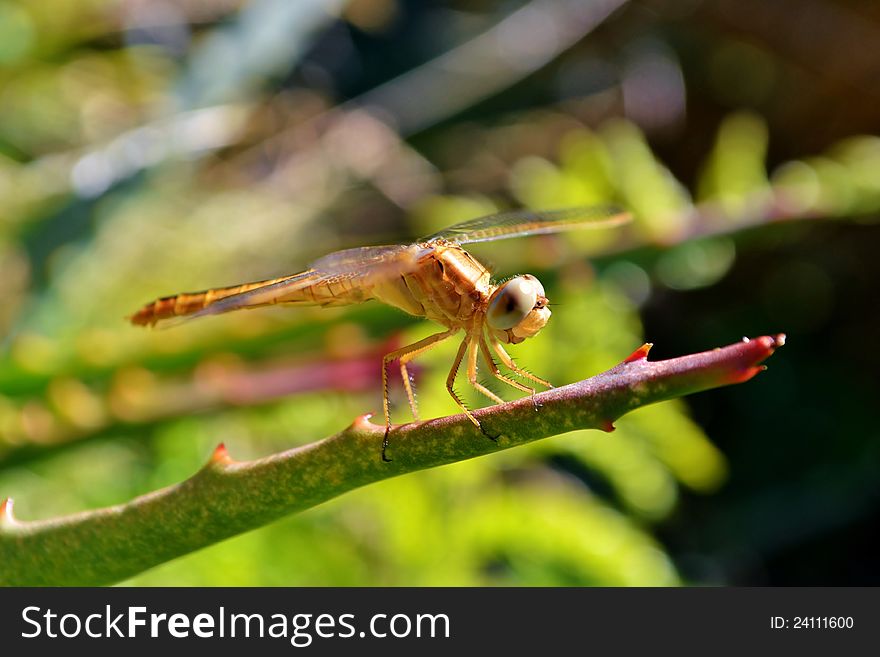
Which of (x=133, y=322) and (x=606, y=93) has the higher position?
(x=606, y=93)

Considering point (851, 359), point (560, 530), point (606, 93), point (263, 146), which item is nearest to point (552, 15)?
point (606, 93)

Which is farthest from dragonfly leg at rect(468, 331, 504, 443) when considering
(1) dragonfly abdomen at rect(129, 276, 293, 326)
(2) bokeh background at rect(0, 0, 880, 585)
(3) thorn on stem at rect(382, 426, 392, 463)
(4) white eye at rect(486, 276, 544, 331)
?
(3) thorn on stem at rect(382, 426, 392, 463)

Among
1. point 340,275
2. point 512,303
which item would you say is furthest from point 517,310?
point 340,275

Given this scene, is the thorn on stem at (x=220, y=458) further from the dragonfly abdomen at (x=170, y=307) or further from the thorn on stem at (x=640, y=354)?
the dragonfly abdomen at (x=170, y=307)

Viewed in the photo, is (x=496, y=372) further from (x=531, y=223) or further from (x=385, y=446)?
(x=385, y=446)

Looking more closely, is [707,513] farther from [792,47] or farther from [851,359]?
[792,47]
